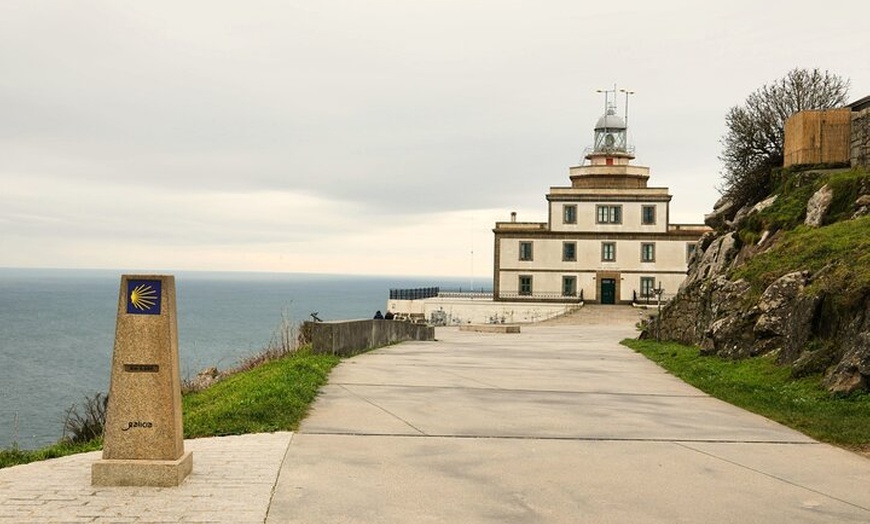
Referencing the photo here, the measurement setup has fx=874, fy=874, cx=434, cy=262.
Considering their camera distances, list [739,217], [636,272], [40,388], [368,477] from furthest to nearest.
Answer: [636,272] < [40,388] < [739,217] < [368,477]

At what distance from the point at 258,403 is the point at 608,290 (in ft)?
187

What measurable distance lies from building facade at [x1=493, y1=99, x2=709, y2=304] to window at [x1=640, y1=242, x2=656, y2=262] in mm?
74

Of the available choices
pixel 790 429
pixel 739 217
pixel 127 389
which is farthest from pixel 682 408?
pixel 739 217

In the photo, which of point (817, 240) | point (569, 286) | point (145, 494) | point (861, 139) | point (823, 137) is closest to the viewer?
point (145, 494)

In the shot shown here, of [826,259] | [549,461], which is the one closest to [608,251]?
[826,259]

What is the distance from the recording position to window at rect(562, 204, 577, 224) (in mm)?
65438

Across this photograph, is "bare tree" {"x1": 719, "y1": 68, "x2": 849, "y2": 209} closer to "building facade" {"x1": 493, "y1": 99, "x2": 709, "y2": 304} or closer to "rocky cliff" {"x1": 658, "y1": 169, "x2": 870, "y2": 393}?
"rocky cliff" {"x1": 658, "y1": 169, "x2": 870, "y2": 393}

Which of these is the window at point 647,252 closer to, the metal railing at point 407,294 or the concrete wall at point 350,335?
the metal railing at point 407,294

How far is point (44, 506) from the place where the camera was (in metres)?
6.29

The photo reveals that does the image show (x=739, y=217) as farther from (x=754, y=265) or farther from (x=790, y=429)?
(x=790, y=429)

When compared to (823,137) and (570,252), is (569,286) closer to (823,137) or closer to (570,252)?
(570,252)

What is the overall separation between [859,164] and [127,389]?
22235mm

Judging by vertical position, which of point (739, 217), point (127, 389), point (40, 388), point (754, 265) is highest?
point (739, 217)

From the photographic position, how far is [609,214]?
65625 mm
